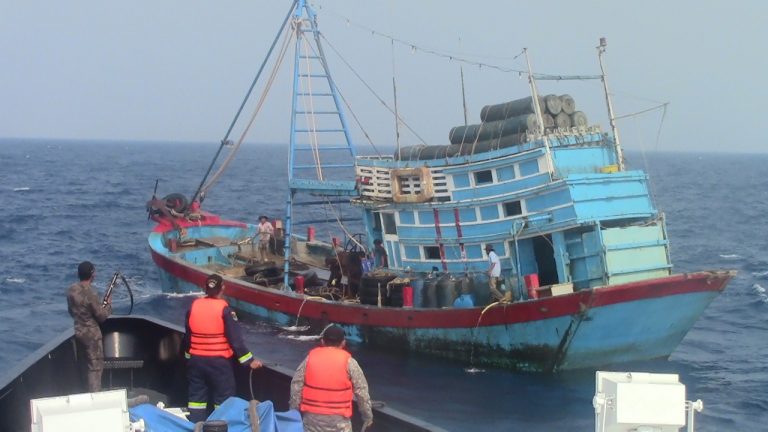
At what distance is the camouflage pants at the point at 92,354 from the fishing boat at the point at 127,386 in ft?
1.41

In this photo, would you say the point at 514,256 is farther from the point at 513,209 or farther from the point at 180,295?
the point at 180,295

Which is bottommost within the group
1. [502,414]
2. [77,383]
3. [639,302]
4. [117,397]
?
[502,414]

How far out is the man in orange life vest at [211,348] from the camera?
326 inches

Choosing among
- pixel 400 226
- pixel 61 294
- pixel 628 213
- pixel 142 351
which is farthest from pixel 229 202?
pixel 142 351

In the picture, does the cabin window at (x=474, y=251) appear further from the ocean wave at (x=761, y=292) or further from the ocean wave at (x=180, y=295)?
the ocean wave at (x=761, y=292)

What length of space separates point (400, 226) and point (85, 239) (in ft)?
74.0

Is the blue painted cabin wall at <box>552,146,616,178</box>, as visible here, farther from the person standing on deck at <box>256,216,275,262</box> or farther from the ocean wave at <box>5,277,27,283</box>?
the ocean wave at <box>5,277,27,283</box>

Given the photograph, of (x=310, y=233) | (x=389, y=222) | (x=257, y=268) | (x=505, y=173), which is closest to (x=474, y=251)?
(x=505, y=173)

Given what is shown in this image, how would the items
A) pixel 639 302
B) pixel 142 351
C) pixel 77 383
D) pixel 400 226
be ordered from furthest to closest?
pixel 400 226
pixel 639 302
pixel 142 351
pixel 77 383

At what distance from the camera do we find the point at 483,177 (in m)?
18.6

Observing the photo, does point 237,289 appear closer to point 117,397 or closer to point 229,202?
point 117,397

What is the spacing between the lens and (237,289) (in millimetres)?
22562

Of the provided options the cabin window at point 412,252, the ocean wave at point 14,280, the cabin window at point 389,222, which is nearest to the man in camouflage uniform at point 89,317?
the cabin window at point 412,252

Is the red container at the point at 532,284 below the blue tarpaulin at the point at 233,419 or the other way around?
below
